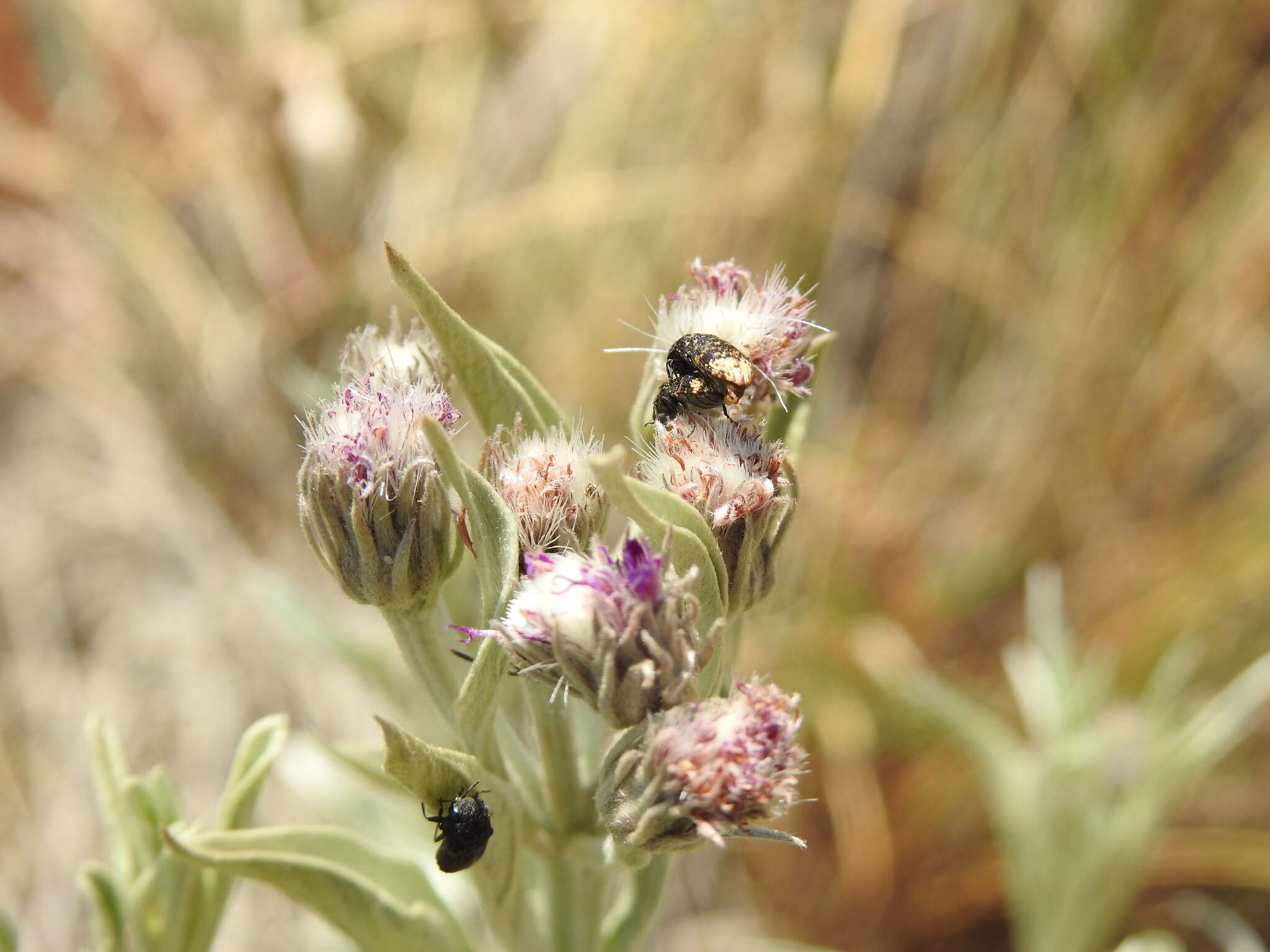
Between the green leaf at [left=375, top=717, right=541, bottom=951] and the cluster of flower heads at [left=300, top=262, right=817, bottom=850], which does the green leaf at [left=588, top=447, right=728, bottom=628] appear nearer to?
the cluster of flower heads at [left=300, top=262, right=817, bottom=850]

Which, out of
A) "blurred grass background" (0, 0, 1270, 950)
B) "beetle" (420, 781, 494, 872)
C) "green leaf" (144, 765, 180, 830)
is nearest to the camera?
"beetle" (420, 781, 494, 872)

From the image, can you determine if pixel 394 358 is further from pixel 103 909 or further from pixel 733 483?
pixel 103 909

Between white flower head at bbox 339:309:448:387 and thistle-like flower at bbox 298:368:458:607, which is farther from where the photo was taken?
white flower head at bbox 339:309:448:387

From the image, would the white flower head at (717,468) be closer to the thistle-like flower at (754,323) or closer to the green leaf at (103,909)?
the thistle-like flower at (754,323)

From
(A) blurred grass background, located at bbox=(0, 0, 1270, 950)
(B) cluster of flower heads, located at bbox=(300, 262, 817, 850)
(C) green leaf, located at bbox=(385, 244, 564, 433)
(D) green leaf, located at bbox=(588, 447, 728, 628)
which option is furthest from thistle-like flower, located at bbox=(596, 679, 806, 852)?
(A) blurred grass background, located at bbox=(0, 0, 1270, 950)

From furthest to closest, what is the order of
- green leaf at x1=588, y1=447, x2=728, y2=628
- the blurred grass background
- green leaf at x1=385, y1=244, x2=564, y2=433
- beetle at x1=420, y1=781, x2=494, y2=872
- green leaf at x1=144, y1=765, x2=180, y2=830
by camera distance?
the blurred grass background < green leaf at x1=144, y1=765, x2=180, y2=830 < green leaf at x1=385, y1=244, x2=564, y2=433 < beetle at x1=420, y1=781, x2=494, y2=872 < green leaf at x1=588, y1=447, x2=728, y2=628

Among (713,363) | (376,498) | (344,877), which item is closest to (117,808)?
(344,877)

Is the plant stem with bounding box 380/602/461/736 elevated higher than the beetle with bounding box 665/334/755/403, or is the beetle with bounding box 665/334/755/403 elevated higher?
the beetle with bounding box 665/334/755/403

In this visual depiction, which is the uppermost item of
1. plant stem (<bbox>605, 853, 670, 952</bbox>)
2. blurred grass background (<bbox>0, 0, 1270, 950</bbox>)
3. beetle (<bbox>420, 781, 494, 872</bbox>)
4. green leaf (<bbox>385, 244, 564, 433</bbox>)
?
blurred grass background (<bbox>0, 0, 1270, 950</bbox>)
